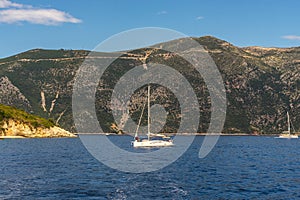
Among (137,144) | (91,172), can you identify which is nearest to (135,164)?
(91,172)

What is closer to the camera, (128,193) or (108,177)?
(128,193)

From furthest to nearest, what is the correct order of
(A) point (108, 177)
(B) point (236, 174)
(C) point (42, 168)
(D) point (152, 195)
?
(C) point (42, 168)
(B) point (236, 174)
(A) point (108, 177)
(D) point (152, 195)

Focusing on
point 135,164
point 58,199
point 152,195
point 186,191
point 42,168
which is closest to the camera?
point 58,199

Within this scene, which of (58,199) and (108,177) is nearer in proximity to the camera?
(58,199)

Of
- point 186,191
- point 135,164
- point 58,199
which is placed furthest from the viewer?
point 135,164

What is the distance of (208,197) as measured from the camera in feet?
161

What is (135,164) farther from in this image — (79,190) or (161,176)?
(79,190)

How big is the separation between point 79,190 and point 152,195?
10.3 meters

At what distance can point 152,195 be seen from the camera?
1964 inches

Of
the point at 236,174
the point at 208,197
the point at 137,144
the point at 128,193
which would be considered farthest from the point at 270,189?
the point at 137,144

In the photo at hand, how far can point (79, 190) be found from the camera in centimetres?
5272

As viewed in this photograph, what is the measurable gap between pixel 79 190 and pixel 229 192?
20.4 meters

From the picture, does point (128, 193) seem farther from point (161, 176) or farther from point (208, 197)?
point (161, 176)

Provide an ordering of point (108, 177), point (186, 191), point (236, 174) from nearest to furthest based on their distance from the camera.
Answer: point (186, 191), point (108, 177), point (236, 174)
